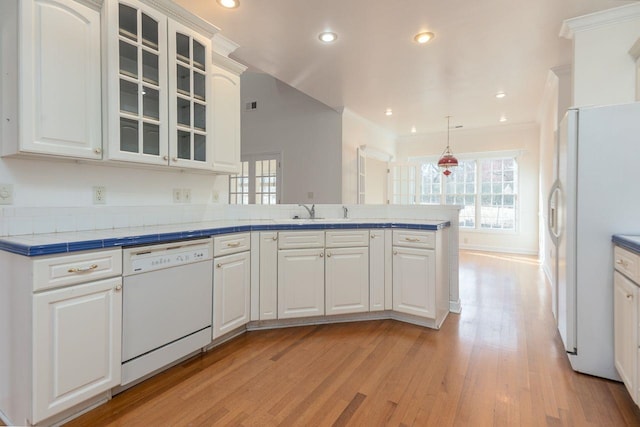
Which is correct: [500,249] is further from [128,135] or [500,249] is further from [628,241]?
[128,135]

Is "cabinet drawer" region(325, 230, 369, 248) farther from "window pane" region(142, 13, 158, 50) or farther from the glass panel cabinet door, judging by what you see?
"window pane" region(142, 13, 158, 50)

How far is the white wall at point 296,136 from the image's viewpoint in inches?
221

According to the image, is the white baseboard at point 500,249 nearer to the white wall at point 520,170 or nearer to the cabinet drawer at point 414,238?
the white wall at point 520,170

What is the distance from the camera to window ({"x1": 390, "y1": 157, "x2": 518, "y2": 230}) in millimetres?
6996

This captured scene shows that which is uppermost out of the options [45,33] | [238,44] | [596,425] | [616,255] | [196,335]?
[238,44]

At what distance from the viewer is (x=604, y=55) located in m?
2.74

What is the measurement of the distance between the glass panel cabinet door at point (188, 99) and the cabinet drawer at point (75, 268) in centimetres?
91

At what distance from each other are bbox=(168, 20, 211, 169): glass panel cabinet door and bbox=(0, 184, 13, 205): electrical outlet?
88 cm

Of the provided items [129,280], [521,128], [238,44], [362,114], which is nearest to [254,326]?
[129,280]

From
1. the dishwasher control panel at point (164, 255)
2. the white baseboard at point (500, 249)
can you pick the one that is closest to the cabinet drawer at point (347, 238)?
the dishwasher control panel at point (164, 255)

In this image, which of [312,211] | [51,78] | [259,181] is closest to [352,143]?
[259,181]

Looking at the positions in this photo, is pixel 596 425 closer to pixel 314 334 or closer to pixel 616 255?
pixel 616 255

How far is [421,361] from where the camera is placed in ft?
7.29

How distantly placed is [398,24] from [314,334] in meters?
2.77
